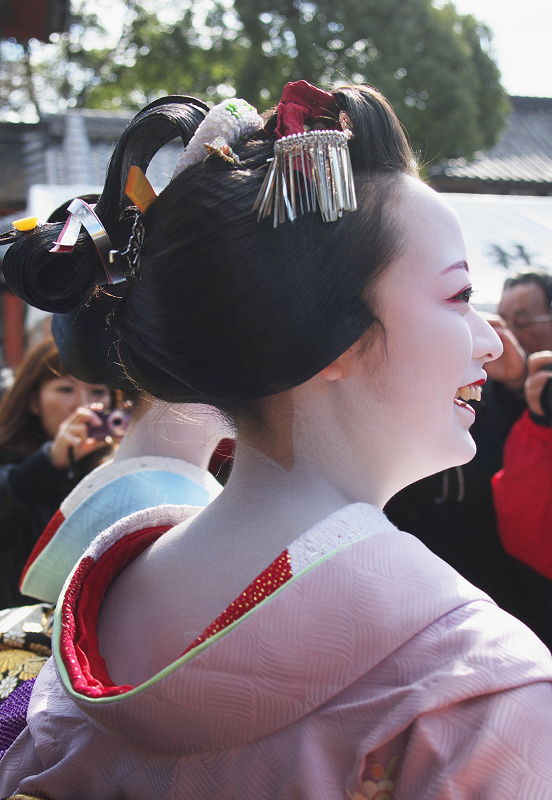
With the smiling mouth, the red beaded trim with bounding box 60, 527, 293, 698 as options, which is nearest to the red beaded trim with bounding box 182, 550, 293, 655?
the red beaded trim with bounding box 60, 527, 293, 698

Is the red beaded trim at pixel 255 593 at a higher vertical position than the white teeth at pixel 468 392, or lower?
lower

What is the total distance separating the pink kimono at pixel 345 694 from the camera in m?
0.68

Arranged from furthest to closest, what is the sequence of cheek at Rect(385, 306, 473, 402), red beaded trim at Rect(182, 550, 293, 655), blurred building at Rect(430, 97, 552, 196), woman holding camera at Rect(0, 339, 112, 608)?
blurred building at Rect(430, 97, 552, 196), woman holding camera at Rect(0, 339, 112, 608), cheek at Rect(385, 306, 473, 402), red beaded trim at Rect(182, 550, 293, 655)

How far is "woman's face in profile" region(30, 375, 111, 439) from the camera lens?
2.83m

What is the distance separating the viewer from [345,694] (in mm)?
754

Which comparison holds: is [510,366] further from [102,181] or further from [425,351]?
[102,181]

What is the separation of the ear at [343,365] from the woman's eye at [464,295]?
16cm

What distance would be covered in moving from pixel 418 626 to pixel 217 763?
295 millimetres

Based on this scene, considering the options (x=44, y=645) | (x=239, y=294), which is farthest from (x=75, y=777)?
(x=239, y=294)

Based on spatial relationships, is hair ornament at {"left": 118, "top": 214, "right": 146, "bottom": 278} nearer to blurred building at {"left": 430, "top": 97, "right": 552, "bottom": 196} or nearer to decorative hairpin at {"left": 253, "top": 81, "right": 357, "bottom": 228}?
decorative hairpin at {"left": 253, "top": 81, "right": 357, "bottom": 228}

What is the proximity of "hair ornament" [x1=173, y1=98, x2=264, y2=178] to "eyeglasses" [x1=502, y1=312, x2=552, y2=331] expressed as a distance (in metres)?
2.24

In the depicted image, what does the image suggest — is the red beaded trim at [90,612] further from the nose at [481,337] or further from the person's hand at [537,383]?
the person's hand at [537,383]

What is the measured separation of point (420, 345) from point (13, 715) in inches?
34.0

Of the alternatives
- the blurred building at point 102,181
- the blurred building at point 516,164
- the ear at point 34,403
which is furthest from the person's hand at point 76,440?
the blurred building at point 516,164
